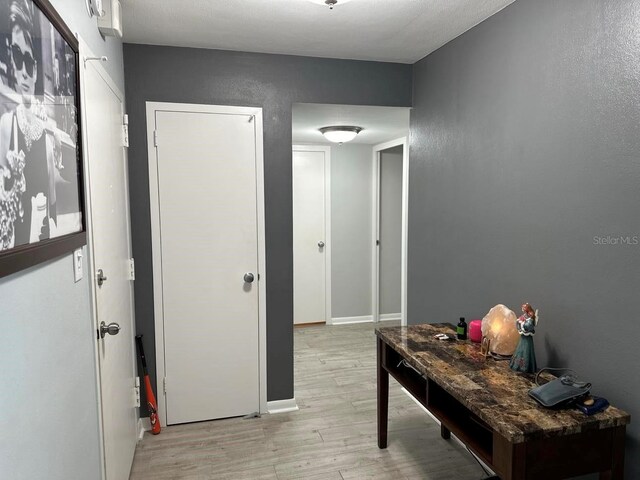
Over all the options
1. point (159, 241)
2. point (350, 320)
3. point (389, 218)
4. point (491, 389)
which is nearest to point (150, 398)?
point (159, 241)

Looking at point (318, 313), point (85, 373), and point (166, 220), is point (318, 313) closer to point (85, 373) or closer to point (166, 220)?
point (166, 220)

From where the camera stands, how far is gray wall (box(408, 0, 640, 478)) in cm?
156

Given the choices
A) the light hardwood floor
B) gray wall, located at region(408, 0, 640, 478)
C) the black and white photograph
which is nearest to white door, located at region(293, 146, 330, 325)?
the light hardwood floor

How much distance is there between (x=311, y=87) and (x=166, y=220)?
1.29m

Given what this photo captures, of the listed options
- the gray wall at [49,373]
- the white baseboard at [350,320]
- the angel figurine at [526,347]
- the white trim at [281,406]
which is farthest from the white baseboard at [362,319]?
the gray wall at [49,373]

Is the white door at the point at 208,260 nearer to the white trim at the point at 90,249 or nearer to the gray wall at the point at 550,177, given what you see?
the white trim at the point at 90,249

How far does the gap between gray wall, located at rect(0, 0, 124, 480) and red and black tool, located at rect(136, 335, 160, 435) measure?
1087 mm

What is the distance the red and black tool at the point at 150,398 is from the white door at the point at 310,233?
2.40 metres

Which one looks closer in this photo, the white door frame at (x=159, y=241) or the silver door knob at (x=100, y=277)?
the silver door knob at (x=100, y=277)

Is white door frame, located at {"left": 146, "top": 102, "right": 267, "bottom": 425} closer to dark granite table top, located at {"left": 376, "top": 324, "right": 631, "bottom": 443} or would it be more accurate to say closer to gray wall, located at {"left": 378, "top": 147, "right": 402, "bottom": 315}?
dark granite table top, located at {"left": 376, "top": 324, "right": 631, "bottom": 443}

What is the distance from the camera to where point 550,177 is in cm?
189

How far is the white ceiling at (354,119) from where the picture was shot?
3.09 m

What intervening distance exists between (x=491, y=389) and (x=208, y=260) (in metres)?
1.84

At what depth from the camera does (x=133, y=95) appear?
102 inches
